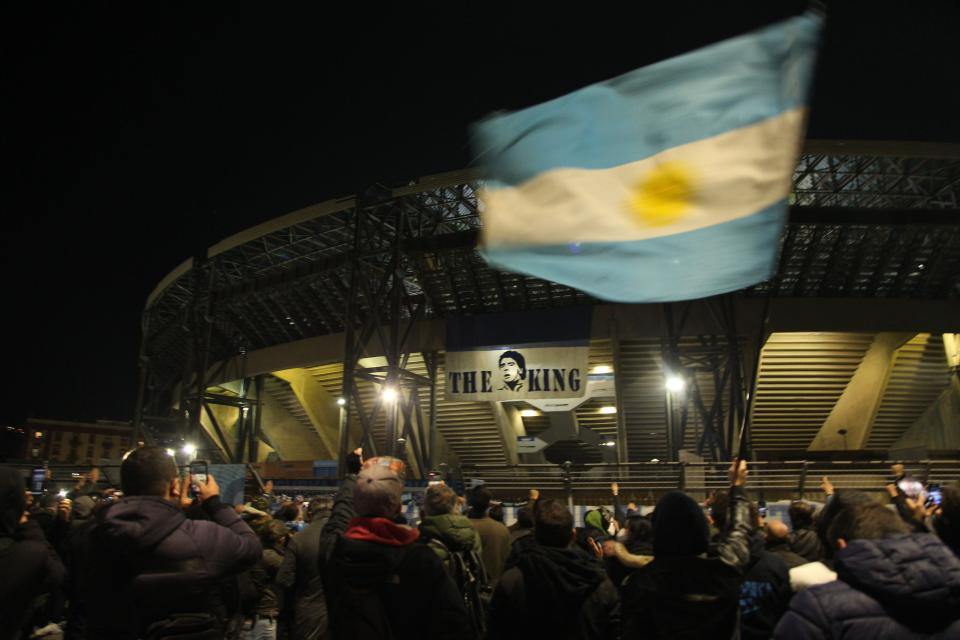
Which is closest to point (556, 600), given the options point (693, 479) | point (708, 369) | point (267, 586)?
point (267, 586)

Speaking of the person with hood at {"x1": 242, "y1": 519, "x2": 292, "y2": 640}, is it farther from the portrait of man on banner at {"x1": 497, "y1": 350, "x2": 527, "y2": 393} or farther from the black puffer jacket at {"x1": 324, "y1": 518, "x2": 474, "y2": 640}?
the portrait of man on banner at {"x1": 497, "y1": 350, "x2": 527, "y2": 393}

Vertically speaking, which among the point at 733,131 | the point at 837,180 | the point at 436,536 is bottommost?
the point at 436,536

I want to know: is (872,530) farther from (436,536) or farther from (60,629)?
(60,629)

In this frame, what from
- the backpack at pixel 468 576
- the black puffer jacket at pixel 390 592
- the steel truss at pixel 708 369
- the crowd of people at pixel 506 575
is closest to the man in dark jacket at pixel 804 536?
the crowd of people at pixel 506 575

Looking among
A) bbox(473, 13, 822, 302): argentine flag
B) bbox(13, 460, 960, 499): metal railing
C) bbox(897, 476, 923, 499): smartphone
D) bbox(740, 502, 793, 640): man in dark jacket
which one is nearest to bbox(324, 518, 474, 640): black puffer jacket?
bbox(740, 502, 793, 640): man in dark jacket

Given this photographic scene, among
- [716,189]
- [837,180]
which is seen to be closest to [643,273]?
[716,189]

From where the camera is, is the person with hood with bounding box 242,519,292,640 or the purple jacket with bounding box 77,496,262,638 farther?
the person with hood with bounding box 242,519,292,640

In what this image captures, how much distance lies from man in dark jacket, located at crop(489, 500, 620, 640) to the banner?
57.0 ft

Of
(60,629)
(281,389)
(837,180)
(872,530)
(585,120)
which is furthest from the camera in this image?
(281,389)

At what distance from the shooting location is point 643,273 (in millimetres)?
3809

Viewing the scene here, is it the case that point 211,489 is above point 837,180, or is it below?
below

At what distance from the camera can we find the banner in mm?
20453

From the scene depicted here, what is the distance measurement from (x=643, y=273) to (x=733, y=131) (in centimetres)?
93

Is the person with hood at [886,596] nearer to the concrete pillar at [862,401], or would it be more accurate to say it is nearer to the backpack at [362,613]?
the backpack at [362,613]
